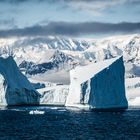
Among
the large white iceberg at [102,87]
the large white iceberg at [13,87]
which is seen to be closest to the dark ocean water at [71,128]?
the large white iceberg at [102,87]

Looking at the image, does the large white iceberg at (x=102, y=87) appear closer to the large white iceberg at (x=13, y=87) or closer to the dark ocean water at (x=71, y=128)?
the large white iceberg at (x=13, y=87)

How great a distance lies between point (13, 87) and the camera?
144000mm

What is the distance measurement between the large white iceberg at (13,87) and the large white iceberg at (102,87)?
17.7 meters

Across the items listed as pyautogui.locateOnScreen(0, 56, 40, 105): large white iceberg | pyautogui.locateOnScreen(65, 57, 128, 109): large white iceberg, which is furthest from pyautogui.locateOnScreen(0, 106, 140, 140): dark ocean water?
pyautogui.locateOnScreen(0, 56, 40, 105): large white iceberg

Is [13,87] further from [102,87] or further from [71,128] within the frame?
[71,128]

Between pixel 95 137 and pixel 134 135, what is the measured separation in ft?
17.5

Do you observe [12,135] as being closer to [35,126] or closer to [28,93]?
[35,126]

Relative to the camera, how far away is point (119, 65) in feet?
432

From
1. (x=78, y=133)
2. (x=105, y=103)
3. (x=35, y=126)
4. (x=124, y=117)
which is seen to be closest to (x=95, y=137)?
(x=78, y=133)

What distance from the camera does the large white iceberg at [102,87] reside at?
126562 millimetres

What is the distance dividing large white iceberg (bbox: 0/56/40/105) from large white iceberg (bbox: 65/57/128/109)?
17660mm

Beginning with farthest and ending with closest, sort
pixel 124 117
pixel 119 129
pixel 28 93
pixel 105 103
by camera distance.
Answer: pixel 28 93
pixel 105 103
pixel 124 117
pixel 119 129

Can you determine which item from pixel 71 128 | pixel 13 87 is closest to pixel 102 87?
pixel 13 87

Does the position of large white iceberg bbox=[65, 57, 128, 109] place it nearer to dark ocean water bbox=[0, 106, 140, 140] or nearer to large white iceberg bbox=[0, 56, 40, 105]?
large white iceberg bbox=[0, 56, 40, 105]
